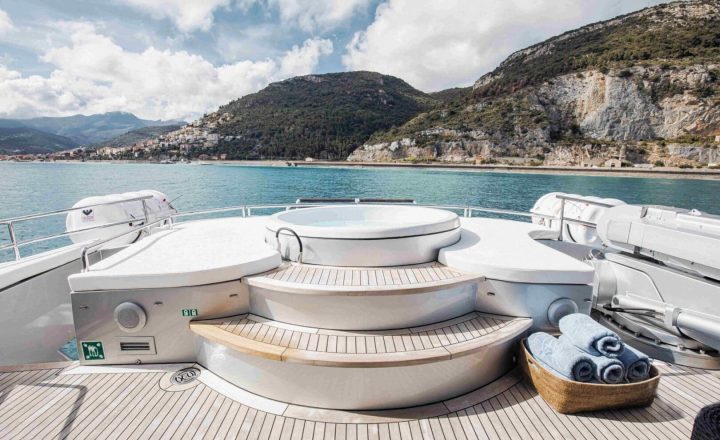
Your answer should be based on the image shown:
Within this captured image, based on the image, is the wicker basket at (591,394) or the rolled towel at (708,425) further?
the wicker basket at (591,394)

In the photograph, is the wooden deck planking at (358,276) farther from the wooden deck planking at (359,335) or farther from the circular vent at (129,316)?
the circular vent at (129,316)

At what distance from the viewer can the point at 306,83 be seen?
348ft

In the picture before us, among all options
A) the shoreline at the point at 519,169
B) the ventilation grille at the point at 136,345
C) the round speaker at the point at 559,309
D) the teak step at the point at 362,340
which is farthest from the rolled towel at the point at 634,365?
the shoreline at the point at 519,169

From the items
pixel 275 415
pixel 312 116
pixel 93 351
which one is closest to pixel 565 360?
pixel 275 415

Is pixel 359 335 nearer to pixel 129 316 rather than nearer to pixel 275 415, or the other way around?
pixel 275 415

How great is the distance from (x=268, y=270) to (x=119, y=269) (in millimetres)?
1186

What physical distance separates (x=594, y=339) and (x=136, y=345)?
Result: 343 cm

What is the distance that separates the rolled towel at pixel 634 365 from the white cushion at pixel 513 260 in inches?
24.5

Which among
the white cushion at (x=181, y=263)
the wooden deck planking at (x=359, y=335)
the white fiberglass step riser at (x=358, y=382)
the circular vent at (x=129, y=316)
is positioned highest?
the white cushion at (x=181, y=263)

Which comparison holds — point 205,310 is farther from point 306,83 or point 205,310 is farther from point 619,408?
point 306,83

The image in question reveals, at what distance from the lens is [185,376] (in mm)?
2527

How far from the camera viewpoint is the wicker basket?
210cm

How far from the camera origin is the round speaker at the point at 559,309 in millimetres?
2666

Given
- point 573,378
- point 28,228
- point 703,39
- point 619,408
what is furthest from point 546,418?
point 703,39
